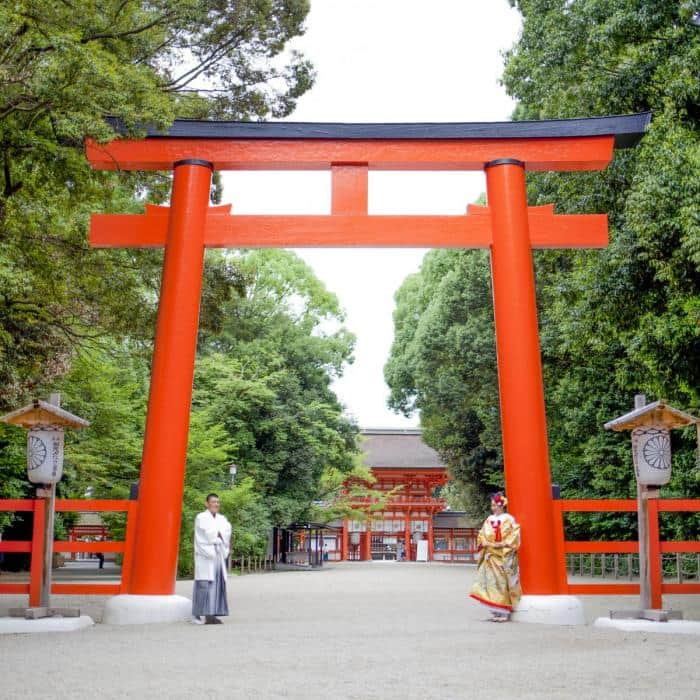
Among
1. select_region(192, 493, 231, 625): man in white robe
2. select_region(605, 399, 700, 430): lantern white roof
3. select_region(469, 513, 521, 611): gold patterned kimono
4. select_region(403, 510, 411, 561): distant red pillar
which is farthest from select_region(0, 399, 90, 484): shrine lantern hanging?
select_region(403, 510, 411, 561): distant red pillar

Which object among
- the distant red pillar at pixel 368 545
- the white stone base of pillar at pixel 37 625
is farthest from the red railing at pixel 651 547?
the distant red pillar at pixel 368 545

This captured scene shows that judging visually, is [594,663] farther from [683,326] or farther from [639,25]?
[639,25]

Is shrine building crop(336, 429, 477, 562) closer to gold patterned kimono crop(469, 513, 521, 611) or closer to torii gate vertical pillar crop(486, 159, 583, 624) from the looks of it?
torii gate vertical pillar crop(486, 159, 583, 624)

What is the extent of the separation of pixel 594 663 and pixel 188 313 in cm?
563

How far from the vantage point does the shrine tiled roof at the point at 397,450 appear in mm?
43875

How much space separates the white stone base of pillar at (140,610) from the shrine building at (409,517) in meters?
31.8

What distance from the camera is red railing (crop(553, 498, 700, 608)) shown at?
348 inches

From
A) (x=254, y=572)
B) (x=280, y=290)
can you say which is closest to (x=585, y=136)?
(x=254, y=572)

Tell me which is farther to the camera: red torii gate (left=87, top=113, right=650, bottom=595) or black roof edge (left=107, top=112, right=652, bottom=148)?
black roof edge (left=107, top=112, right=652, bottom=148)

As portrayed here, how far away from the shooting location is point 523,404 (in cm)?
966

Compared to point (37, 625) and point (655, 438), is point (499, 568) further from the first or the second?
point (37, 625)

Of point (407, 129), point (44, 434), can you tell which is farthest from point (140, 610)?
point (407, 129)

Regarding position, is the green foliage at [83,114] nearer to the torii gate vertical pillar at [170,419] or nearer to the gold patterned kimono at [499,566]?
the torii gate vertical pillar at [170,419]

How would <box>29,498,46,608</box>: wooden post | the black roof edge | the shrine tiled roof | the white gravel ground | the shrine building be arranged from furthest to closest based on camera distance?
1. the shrine tiled roof
2. the shrine building
3. the black roof edge
4. <box>29,498,46,608</box>: wooden post
5. the white gravel ground
